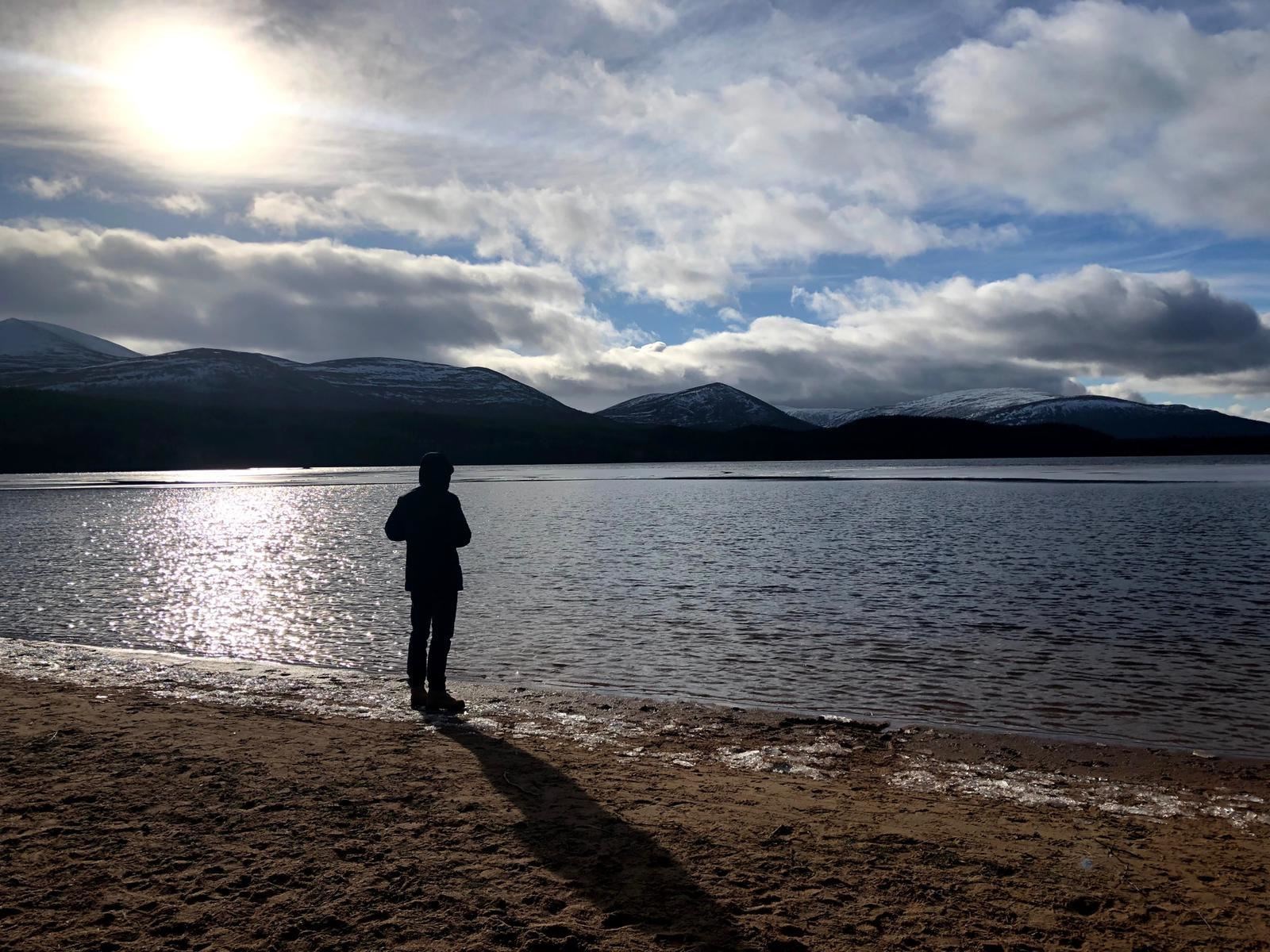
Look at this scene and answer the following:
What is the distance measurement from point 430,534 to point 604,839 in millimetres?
5339

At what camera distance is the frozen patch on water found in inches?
321

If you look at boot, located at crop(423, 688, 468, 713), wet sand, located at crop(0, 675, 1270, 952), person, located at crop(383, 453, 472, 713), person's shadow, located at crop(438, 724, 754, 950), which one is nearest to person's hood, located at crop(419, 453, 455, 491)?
person, located at crop(383, 453, 472, 713)

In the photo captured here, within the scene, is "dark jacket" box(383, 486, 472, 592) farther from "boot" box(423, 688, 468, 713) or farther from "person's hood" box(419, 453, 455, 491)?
"boot" box(423, 688, 468, 713)

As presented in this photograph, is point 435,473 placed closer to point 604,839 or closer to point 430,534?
point 430,534

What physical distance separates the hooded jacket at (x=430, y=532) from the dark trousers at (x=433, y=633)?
0.49ft

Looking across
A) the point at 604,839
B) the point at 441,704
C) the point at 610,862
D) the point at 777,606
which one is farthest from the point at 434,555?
the point at 777,606

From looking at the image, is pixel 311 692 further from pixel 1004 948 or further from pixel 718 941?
pixel 1004 948

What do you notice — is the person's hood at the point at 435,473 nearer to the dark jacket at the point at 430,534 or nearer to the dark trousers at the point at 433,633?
the dark jacket at the point at 430,534

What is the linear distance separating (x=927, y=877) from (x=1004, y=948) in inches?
38.9

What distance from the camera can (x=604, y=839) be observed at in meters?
7.04

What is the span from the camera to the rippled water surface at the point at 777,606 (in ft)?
43.9

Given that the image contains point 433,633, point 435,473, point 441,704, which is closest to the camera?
point 435,473

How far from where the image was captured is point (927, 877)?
6.29 m

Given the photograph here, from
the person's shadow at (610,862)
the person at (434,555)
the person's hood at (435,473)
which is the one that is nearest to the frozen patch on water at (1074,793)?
the person's shadow at (610,862)
